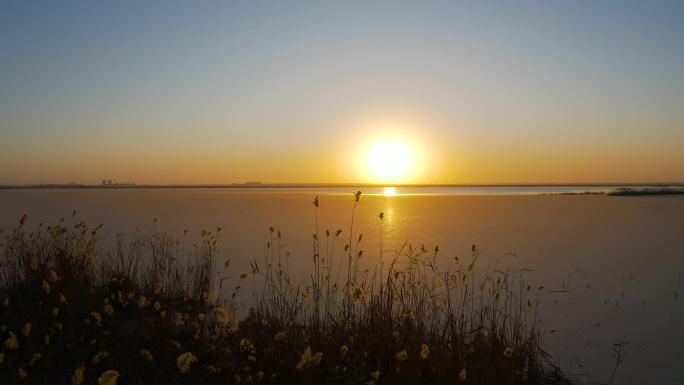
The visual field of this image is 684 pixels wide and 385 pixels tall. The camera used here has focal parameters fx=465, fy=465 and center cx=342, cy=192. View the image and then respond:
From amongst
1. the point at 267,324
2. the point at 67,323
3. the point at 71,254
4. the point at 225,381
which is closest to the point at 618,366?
the point at 267,324

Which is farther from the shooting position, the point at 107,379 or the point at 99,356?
the point at 99,356

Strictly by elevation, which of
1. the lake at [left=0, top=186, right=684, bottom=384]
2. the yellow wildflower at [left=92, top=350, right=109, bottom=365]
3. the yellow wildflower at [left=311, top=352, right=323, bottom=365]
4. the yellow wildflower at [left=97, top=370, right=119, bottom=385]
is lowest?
the lake at [left=0, top=186, right=684, bottom=384]

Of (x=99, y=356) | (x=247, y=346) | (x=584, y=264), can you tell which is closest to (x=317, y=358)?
(x=247, y=346)

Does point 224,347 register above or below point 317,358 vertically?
below

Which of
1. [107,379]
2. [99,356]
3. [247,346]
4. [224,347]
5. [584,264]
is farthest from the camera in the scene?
[584,264]

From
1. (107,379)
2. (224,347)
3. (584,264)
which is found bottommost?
(584,264)

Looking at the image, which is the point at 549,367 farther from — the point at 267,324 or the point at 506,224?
the point at 506,224

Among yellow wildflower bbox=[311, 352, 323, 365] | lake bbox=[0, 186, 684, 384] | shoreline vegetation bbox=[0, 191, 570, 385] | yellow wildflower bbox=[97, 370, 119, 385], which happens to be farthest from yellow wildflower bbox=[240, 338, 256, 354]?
lake bbox=[0, 186, 684, 384]

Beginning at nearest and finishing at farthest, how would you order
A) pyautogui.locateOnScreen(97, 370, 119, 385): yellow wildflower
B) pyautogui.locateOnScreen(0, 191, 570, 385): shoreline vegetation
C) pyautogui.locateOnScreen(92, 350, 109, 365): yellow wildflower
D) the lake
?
pyautogui.locateOnScreen(97, 370, 119, 385): yellow wildflower
pyautogui.locateOnScreen(92, 350, 109, 365): yellow wildflower
pyautogui.locateOnScreen(0, 191, 570, 385): shoreline vegetation
the lake

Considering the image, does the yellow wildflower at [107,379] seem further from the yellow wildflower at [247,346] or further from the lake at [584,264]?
the lake at [584,264]

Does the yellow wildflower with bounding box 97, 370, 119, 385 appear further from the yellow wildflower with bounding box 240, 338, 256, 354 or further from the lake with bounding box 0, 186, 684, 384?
the lake with bounding box 0, 186, 684, 384

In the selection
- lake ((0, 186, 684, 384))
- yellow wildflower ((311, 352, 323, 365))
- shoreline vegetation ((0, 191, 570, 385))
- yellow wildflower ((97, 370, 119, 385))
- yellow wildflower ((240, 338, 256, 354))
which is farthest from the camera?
lake ((0, 186, 684, 384))

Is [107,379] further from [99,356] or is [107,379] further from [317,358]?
[317,358]

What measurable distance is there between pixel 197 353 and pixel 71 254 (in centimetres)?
415
